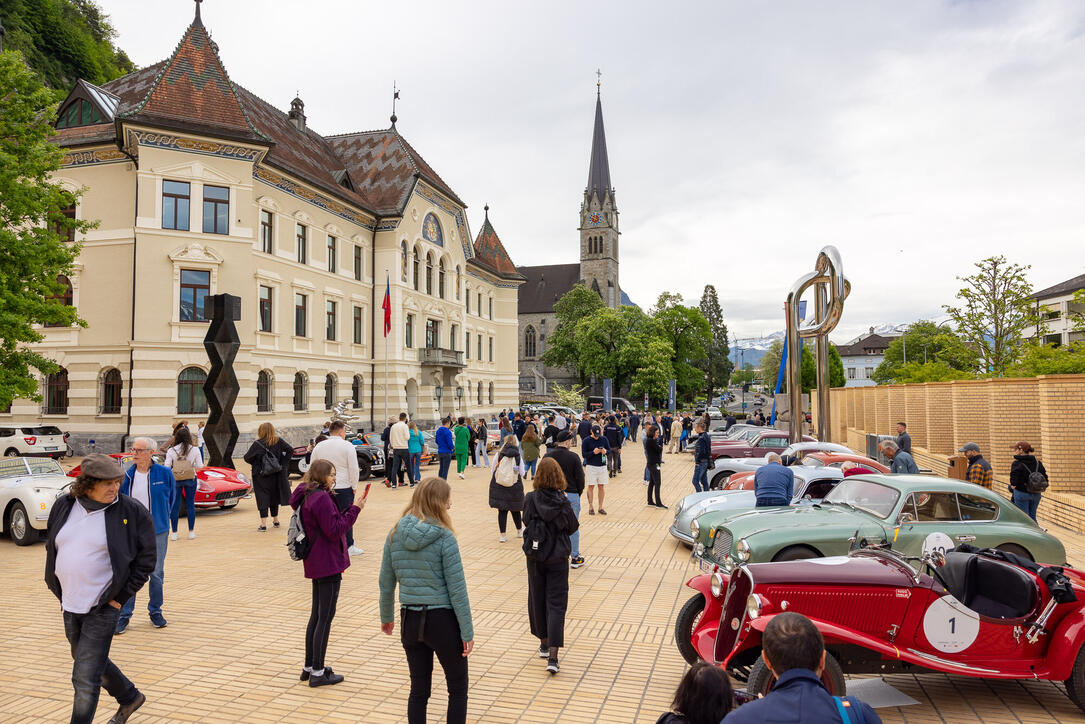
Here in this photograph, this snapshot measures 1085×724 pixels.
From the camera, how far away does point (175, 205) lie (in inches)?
1080

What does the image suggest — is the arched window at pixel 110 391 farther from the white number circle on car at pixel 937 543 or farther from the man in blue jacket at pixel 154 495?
the white number circle on car at pixel 937 543

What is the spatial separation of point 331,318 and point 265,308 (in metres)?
5.18

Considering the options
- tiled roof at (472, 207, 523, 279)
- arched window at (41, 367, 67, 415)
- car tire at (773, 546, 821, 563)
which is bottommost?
car tire at (773, 546, 821, 563)

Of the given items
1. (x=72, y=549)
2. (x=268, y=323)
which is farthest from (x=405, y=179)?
(x=72, y=549)

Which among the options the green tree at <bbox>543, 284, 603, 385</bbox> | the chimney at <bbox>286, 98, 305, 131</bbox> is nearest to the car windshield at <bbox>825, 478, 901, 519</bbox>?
the chimney at <bbox>286, 98, 305, 131</bbox>

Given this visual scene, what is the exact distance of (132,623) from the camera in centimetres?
728

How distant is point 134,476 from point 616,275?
99.7 meters

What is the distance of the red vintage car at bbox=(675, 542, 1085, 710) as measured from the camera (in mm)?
4982

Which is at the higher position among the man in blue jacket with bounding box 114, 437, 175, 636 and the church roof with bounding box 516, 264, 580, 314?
the church roof with bounding box 516, 264, 580, 314

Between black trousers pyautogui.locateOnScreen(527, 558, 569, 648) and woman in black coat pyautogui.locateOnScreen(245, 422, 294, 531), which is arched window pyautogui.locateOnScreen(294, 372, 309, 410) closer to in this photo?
woman in black coat pyautogui.locateOnScreen(245, 422, 294, 531)

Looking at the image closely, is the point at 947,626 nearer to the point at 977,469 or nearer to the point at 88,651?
the point at 88,651

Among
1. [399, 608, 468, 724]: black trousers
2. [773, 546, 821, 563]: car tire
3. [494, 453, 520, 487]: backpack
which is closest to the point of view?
[399, 608, 468, 724]: black trousers

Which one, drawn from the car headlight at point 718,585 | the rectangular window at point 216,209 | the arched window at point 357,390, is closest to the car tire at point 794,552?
the car headlight at point 718,585

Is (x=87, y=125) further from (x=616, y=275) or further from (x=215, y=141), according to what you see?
(x=616, y=275)
